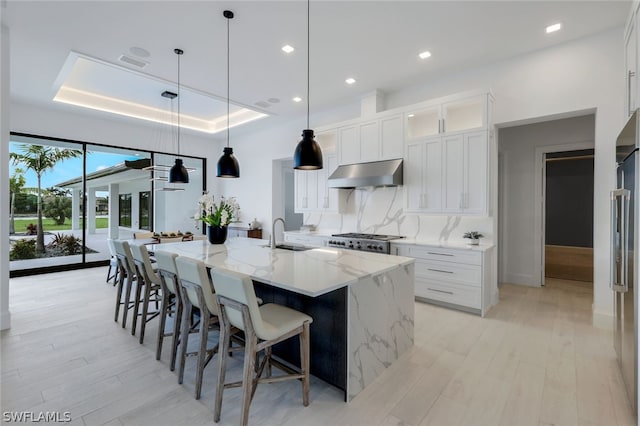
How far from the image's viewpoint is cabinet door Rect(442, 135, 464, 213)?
401 cm

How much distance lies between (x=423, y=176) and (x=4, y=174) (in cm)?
507

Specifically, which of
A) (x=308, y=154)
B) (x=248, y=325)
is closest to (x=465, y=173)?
(x=308, y=154)

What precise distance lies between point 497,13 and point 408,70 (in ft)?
4.50

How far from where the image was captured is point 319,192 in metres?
5.68

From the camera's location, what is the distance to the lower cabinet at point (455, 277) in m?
3.64

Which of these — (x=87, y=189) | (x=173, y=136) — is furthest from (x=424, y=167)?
(x=87, y=189)

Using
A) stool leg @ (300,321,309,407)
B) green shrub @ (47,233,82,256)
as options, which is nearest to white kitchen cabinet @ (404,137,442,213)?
stool leg @ (300,321,309,407)

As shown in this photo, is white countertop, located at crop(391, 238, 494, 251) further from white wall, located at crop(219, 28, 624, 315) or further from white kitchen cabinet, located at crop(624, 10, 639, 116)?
white kitchen cabinet, located at crop(624, 10, 639, 116)

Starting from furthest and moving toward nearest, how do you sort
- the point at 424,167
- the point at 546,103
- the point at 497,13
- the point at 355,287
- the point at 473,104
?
1. the point at 424,167
2. the point at 473,104
3. the point at 546,103
4. the point at 497,13
5. the point at 355,287

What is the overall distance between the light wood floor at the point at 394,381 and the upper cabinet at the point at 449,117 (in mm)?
2578

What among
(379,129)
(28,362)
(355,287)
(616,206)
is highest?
(379,129)

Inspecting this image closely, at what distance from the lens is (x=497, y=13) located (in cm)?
304

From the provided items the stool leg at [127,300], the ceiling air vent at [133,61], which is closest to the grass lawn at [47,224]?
the ceiling air vent at [133,61]

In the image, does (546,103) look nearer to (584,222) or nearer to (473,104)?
(473,104)
